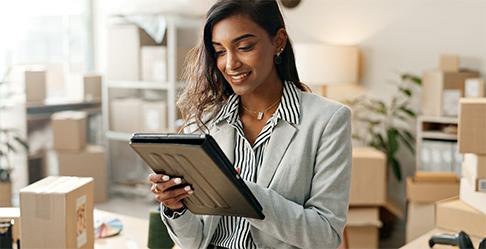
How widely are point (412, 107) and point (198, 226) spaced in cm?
333

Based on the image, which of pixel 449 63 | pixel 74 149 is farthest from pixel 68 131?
pixel 449 63

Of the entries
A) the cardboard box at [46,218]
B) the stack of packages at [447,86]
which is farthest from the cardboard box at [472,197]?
the stack of packages at [447,86]

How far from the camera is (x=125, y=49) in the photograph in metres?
5.29

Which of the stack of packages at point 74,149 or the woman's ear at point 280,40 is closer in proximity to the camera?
the woman's ear at point 280,40

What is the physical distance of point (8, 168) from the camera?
4.73 meters

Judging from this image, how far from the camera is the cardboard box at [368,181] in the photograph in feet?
12.8

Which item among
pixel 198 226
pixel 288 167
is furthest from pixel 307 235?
pixel 198 226

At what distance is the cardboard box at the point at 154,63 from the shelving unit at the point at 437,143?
2.04 m

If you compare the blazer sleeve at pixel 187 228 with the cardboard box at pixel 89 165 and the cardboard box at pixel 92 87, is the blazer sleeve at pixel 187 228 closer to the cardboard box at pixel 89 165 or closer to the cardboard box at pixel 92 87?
the cardboard box at pixel 89 165

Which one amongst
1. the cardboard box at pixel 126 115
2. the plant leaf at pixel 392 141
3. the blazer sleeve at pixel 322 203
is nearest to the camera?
the blazer sleeve at pixel 322 203

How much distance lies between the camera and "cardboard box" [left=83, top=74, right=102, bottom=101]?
17.9 feet

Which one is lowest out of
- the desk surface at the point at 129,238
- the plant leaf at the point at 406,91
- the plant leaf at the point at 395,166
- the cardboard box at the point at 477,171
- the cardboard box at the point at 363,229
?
the cardboard box at the point at 363,229

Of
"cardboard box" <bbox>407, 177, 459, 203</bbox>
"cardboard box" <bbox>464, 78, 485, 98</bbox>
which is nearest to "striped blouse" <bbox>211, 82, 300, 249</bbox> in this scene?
"cardboard box" <bbox>407, 177, 459, 203</bbox>

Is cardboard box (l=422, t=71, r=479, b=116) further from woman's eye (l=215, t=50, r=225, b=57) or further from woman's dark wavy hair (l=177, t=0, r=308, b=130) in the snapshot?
woman's eye (l=215, t=50, r=225, b=57)
